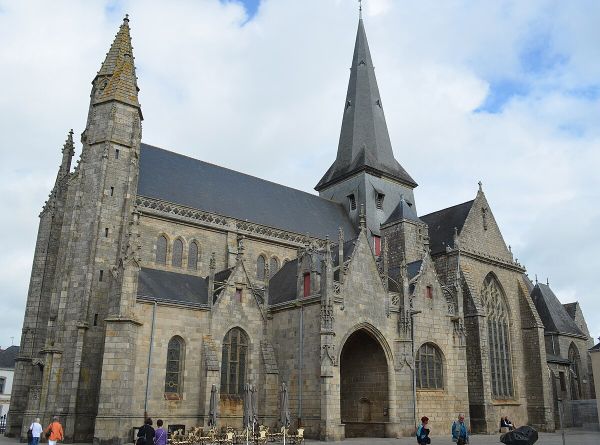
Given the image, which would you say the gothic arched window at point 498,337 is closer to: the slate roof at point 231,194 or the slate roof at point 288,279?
the slate roof at point 231,194

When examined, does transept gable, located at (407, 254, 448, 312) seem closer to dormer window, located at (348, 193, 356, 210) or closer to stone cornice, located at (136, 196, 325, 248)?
stone cornice, located at (136, 196, 325, 248)

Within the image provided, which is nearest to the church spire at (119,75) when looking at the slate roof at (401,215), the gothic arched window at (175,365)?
the gothic arched window at (175,365)

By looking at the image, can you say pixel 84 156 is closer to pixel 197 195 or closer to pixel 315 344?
pixel 197 195

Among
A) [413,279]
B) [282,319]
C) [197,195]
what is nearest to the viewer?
→ [282,319]

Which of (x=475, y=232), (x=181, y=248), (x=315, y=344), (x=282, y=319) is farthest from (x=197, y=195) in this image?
(x=475, y=232)

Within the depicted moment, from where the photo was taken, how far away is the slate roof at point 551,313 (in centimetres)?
4003

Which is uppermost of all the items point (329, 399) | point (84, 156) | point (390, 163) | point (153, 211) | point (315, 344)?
point (390, 163)

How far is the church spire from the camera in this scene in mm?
26062

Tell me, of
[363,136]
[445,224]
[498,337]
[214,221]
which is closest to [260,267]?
[214,221]

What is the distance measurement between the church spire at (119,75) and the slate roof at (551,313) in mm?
30872

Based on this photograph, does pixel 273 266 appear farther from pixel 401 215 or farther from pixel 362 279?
pixel 401 215

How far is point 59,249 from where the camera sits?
84.4 feet

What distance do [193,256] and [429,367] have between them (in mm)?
12093

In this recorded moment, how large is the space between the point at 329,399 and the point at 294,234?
11.5 meters
